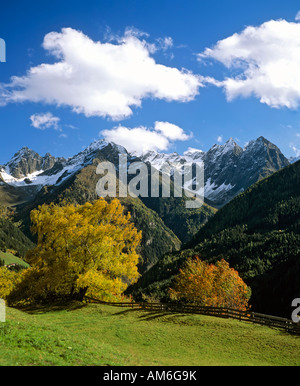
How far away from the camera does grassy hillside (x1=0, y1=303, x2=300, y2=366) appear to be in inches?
741

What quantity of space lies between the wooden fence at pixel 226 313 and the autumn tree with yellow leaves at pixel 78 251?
4.44 metres

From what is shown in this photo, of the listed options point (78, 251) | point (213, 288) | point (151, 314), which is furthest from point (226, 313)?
point (213, 288)

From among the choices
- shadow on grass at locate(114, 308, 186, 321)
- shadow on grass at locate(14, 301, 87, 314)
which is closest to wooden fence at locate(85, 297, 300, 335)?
shadow on grass at locate(114, 308, 186, 321)

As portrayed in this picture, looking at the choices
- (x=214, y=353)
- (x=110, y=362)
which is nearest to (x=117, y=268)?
(x=214, y=353)

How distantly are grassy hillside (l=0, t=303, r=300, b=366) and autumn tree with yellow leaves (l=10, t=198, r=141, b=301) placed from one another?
405 centimetres

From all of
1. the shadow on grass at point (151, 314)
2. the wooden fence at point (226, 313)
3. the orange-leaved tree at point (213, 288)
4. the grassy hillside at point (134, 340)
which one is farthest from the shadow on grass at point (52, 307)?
the orange-leaved tree at point (213, 288)

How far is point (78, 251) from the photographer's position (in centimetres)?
4197

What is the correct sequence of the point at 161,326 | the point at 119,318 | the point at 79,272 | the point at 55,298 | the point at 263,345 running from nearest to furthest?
the point at 263,345 < the point at 161,326 < the point at 119,318 < the point at 79,272 < the point at 55,298

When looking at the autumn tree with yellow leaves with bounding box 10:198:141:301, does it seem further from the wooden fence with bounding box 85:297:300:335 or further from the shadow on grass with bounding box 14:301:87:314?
the wooden fence with bounding box 85:297:300:335

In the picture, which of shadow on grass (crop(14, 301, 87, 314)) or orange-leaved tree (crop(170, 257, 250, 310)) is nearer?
shadow on grass (crop(14, 301, 87, 314))

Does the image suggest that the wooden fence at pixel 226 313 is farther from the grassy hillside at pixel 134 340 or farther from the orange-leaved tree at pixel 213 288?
the orange-leaved tree at pixel 213 288
